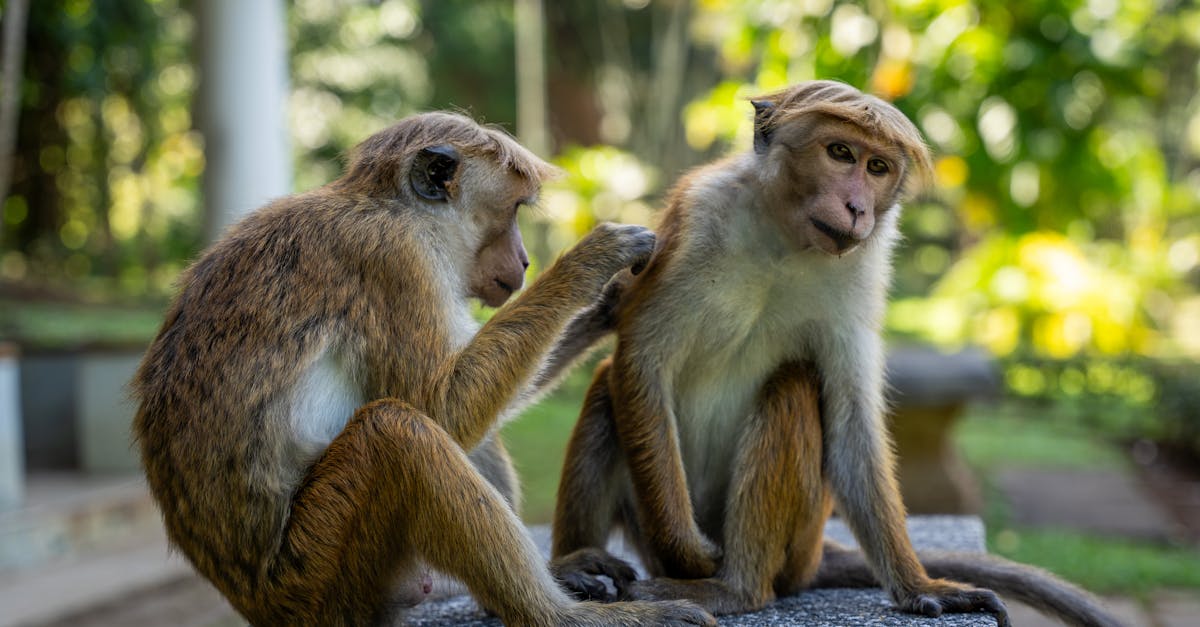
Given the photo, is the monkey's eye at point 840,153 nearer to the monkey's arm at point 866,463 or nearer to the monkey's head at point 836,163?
the monkey's head at point 836,163

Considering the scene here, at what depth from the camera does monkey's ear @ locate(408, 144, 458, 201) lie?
126 inches

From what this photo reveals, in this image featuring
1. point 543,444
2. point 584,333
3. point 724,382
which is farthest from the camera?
point 543,444

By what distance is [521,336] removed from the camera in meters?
3.07

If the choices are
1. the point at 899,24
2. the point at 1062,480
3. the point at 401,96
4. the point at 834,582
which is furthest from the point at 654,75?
the point at 834,582

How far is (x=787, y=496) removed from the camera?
3291 millimetres

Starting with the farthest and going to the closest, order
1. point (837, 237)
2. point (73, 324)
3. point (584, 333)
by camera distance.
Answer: point (73, 324) < point (584, 333) < point (837, 237)

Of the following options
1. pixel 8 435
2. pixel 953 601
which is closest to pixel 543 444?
pixel 8 435

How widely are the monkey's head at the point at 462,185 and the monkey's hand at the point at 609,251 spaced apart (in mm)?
226

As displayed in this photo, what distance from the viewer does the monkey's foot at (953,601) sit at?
3.23 meters

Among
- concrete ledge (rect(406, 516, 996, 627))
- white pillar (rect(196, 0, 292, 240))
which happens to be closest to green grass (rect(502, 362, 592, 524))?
white pillar (rect(196, 0, 292, 240))

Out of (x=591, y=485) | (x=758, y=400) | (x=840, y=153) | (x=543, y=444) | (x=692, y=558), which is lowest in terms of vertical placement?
(x=543, y=444)

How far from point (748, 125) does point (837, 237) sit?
1175 millimetres

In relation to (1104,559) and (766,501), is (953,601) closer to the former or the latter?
(766,501)

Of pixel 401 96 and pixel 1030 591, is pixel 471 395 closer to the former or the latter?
pixel 1030 591
